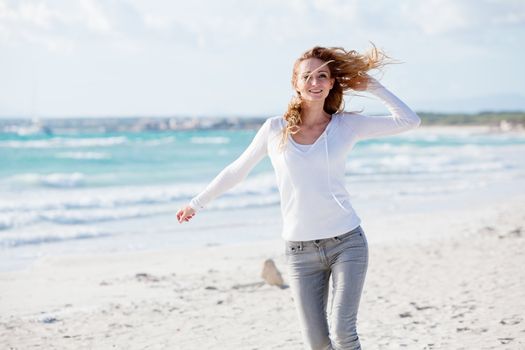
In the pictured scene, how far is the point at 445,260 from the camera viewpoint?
9305 mm

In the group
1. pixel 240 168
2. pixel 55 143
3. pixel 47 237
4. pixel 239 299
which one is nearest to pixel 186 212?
pixel 240 168

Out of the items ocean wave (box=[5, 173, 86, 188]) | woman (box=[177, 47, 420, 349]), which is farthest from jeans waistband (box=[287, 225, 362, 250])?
ocean wave (box=[5, 173, 86, 188])

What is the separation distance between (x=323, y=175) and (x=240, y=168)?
55 cm

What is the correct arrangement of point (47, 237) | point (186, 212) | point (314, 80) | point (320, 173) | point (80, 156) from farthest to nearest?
point (80, 156)
point (47, 237)
point (186, 212)
point (314, 80)
point (320, 173)

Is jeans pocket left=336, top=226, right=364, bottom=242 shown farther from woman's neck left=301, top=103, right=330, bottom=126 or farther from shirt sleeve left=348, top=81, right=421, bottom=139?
woman's neck left=301, top=103, right=330, bottom=126

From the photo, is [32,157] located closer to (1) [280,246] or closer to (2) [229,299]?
(1) [280,246]

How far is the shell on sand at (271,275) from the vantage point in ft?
26.2

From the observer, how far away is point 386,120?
12.6ft

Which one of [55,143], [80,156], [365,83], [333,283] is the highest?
[55,143]

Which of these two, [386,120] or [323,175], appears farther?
[386,120]

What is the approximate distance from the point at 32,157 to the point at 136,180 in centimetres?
1530

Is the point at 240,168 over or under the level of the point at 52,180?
under

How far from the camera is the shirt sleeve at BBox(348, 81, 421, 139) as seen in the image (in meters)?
3.79

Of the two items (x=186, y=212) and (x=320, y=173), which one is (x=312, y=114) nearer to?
(x=320, y=173)
